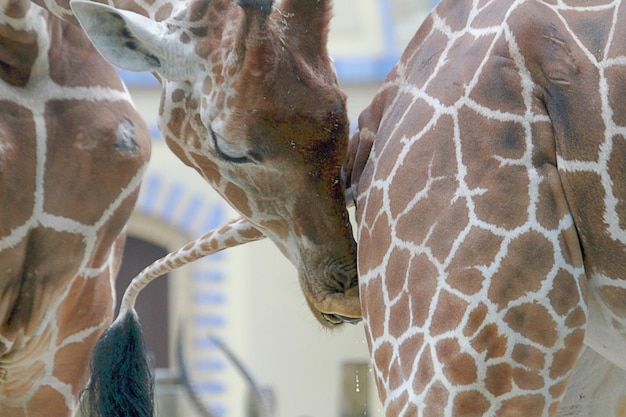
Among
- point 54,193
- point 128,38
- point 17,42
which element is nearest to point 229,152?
point 128,38

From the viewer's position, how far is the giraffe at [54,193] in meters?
3.00

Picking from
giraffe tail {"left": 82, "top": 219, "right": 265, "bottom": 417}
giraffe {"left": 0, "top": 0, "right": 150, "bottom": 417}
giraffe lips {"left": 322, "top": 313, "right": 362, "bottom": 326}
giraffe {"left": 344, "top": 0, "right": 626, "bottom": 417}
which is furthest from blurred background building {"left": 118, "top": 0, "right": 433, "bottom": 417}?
giraffe {"left": 344, "top": 0, "right": 626, "bottom": 417}

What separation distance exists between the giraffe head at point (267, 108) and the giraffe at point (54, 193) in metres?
0.44

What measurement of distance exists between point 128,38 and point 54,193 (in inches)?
22.6

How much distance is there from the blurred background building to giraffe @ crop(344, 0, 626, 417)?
709 centimetres

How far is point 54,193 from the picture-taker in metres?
3.04

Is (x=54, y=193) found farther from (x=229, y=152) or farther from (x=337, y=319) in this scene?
(x=337, y=319)

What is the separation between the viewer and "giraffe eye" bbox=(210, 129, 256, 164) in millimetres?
2598

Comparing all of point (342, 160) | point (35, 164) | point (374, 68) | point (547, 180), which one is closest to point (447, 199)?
point (547, 180)

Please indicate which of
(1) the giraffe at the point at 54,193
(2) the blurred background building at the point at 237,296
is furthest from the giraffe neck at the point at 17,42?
(2) the blurred background building at the point at 237,296

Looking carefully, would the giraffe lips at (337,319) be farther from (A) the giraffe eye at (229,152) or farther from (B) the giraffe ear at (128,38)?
(B) the giraffe ear at (128,38)

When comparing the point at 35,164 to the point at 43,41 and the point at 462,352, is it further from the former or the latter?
the point at 462,352

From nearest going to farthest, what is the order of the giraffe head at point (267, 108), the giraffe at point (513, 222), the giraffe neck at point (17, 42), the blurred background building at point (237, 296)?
the giraffe at point (513, 222), the giraffe head at point (267, 108), the giraffe neck at point (17, 42), the blurred background building at point (237, 296)

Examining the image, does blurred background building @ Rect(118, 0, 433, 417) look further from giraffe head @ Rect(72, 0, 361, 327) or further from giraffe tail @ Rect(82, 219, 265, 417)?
giraffe head @ Rect(72, 0, 361, 327)
